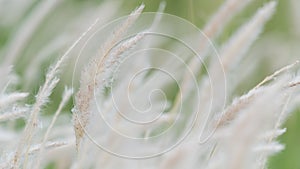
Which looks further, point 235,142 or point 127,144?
point 127,144

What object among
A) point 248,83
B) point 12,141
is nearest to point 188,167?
point 12,141

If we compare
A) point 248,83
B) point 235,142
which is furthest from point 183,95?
point 248,83

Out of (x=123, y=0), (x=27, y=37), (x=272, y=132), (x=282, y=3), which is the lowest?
(x=282, y=3)

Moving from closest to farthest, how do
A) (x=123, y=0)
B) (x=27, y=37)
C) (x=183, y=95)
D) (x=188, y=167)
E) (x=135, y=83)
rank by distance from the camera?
1. (x=188, y=167)
2. (x=183, y=95)
3. (x=135, y=83)
4. (x=27, y=37)
5. (x=123, y=0)

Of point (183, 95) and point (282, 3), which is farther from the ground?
point (183, 95)

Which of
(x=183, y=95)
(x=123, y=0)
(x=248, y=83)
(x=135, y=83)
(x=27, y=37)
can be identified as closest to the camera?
(x=183, y=95)

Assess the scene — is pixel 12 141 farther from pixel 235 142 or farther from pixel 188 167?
pixel 235 142

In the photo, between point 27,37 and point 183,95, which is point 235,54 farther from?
point 27,37
